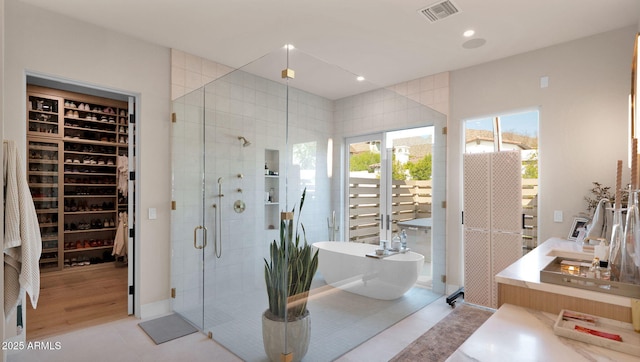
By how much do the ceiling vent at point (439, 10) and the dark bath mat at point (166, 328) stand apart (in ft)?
11.4

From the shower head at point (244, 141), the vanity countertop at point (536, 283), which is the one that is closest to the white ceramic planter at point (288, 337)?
the shower head at point (244, 141)

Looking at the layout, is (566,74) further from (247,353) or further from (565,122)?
(247,353)

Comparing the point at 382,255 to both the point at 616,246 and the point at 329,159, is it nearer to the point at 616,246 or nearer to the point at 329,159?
the point at 329,159

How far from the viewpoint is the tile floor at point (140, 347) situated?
2537mm

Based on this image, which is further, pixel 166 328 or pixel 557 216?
pixel 557 216

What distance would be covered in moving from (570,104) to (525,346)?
3168 mm

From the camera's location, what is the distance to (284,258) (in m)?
2.26

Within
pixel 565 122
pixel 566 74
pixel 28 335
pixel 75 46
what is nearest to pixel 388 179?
pixel 565 122

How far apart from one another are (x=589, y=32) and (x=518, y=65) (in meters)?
0.62

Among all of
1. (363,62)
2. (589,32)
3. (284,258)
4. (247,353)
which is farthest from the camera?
(363,62)

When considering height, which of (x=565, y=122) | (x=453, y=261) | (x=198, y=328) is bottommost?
(x=198, y=328)

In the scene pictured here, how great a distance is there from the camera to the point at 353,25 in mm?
2938

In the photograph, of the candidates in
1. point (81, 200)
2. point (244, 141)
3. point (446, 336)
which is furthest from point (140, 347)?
point (81, 200)

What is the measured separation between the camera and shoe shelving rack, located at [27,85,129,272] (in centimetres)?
461
